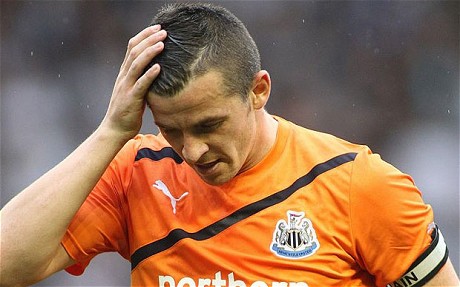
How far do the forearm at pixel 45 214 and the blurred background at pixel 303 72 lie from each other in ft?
12.0

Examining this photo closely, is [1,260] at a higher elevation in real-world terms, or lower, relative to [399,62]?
higher

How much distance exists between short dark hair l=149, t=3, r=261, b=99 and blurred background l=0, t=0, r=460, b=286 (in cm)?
379

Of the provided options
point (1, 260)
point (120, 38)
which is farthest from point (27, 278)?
point (120, 38)

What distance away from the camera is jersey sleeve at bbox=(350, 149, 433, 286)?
2.40 meters

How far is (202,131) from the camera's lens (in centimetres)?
237

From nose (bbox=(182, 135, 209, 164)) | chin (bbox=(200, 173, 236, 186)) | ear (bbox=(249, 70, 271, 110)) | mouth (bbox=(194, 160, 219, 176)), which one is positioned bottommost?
chin (bbox=(200, 173, 236, 186))

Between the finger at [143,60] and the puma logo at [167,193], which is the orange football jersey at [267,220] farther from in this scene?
the finger at [143,60]

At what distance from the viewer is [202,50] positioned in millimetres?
2389

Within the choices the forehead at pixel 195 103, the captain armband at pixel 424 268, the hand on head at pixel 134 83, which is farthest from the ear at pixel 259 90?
the captain armband at pixel 424 268

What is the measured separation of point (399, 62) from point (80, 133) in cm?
249

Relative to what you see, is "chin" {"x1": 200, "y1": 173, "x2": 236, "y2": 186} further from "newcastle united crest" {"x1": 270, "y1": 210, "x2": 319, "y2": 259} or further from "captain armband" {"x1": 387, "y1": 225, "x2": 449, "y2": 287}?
"captain armband" {"x1": 387, "y1": 225, "x2": 449, "y2": 287}

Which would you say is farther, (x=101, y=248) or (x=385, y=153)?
(x=385, y=153)

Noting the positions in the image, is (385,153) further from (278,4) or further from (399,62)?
(278,4)

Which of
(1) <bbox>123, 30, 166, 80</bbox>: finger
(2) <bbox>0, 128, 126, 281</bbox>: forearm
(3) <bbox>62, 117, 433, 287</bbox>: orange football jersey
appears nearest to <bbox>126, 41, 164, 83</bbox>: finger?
(1) <bbox>123, 30, 166, 80</bbox>: finger
